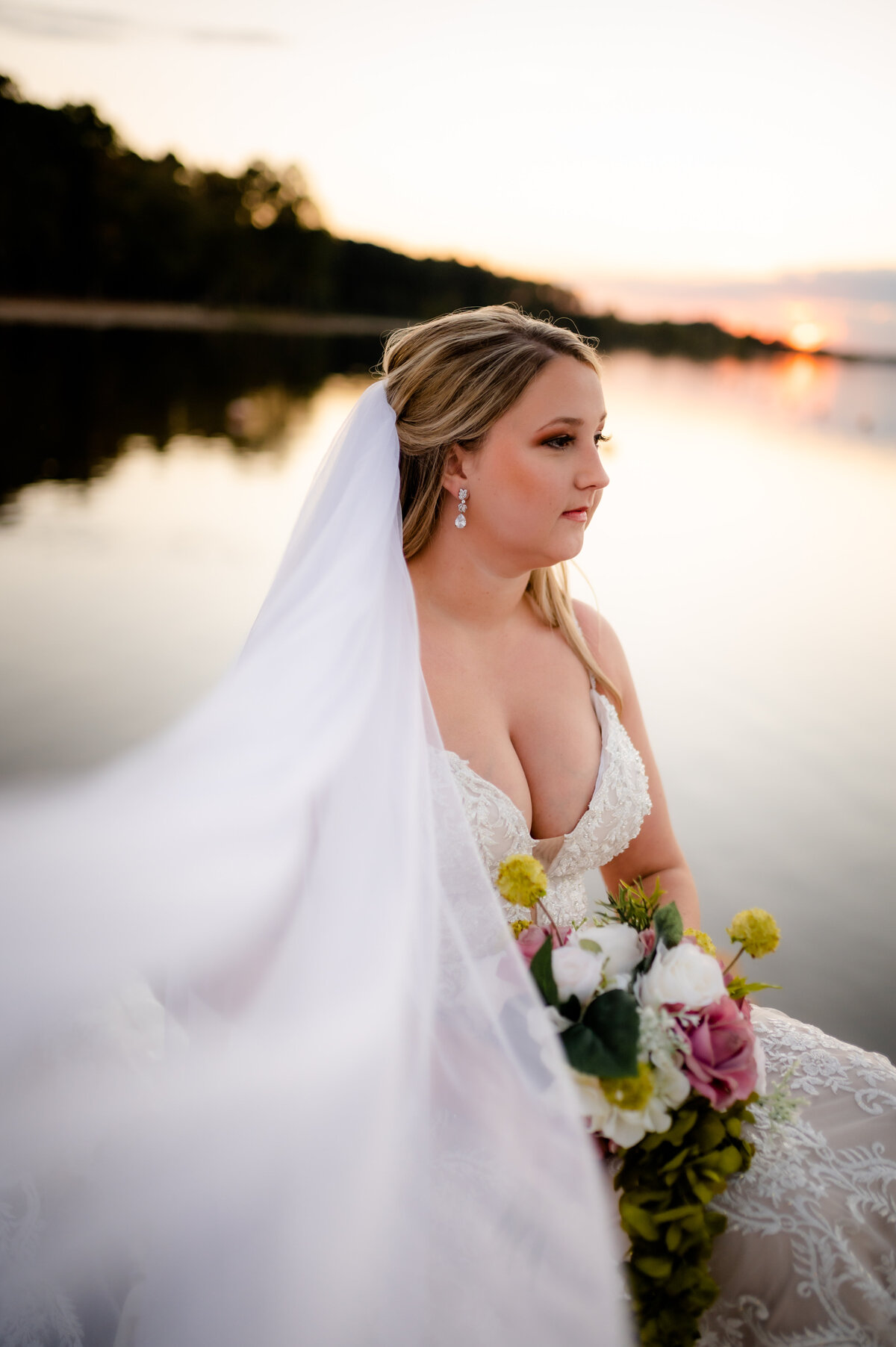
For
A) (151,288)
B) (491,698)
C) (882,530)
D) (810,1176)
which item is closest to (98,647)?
(491,698)

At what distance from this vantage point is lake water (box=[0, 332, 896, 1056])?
470cm

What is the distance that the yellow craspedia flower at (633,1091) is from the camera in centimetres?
127

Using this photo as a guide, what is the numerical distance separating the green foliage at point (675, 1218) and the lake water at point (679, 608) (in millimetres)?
2683

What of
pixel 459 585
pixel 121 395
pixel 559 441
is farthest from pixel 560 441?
pixel 121 395

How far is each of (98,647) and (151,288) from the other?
2101 inches

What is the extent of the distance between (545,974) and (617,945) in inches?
5.2

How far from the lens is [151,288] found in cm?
5269

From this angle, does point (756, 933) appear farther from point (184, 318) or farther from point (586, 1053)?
point (184, 318)

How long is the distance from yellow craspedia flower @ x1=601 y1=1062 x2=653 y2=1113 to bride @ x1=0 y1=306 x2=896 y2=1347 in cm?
7

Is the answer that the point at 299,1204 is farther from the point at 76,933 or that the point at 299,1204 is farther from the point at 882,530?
the point at 882,530

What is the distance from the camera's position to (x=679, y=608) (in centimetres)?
887

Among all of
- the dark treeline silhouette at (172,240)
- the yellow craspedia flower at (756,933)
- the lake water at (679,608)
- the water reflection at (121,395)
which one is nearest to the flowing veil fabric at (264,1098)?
the yellow craspedia flower at (756,933)

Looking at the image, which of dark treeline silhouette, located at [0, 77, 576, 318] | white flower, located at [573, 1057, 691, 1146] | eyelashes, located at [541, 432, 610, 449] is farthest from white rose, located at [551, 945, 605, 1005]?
dark treeline silhouette, located at [0, 77, 576, 318]

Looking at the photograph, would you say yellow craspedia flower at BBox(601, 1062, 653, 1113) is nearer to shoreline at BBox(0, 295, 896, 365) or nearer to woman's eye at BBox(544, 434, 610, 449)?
woman's eye at BBox(544, 434, 610, 449)
